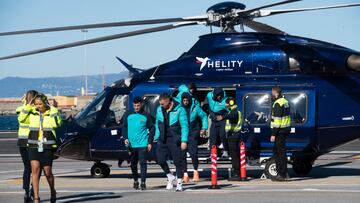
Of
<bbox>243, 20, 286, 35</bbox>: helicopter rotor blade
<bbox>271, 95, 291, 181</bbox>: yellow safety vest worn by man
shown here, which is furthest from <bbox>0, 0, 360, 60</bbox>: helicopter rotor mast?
<bbox>271, 95, 291, 181</bbox>: yellow safety vest worn by man

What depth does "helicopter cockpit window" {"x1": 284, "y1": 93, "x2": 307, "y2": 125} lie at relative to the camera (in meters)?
17.4

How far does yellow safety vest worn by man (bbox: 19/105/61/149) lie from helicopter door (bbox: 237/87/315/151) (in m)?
5.75

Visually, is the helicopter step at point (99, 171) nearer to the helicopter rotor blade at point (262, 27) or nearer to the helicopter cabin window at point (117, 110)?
the helicopter cabin window at point (117, 110)

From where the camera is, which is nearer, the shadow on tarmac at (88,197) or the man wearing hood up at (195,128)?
the shadow on tarmac at (88,197)

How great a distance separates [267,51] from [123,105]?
329 centimetres

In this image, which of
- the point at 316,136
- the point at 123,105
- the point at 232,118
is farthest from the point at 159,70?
the point at 316,136

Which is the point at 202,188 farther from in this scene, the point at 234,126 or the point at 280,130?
the point at 280,130

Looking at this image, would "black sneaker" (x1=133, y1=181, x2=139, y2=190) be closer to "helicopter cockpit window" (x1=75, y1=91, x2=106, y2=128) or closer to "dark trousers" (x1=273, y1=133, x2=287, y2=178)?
"dark trousers" (x1=273, y1=133, x2=287, y2=178)

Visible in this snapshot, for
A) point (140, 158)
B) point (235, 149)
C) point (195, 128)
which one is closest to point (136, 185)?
point (140, 158)

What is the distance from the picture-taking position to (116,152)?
59.5 ft

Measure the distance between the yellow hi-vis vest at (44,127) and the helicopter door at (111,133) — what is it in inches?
211

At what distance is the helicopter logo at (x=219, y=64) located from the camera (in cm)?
1780

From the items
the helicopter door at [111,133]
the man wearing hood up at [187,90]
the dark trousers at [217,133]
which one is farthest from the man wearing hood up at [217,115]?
the helicopter door at [111,133]

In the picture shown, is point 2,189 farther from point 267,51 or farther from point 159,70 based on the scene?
point 267,51
